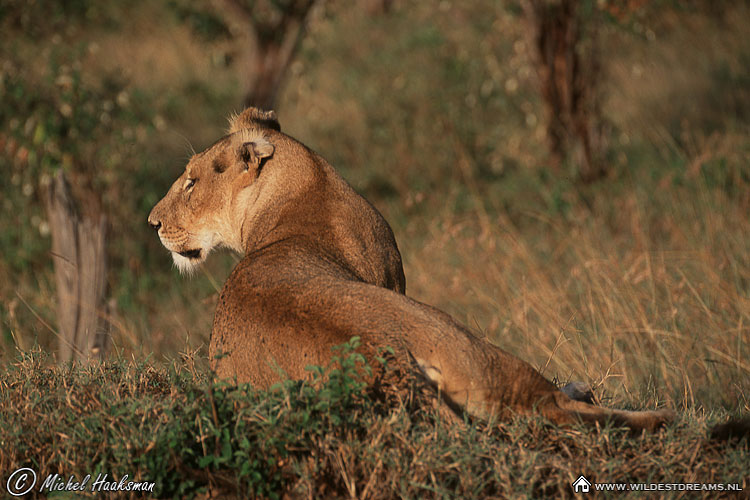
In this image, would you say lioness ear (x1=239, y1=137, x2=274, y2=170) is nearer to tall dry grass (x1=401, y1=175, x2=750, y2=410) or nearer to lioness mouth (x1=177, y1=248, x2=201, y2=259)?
lioness mouth (x1=177, y1=248, x2=201, y2=259)

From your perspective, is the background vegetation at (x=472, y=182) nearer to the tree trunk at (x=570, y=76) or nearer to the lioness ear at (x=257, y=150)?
the tree trunk at (x=570, y=76)

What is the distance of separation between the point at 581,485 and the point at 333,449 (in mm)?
839

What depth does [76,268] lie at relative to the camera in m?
6.57

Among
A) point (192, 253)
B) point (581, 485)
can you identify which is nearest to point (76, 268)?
point (192, 253)

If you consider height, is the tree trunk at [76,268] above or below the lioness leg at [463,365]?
below

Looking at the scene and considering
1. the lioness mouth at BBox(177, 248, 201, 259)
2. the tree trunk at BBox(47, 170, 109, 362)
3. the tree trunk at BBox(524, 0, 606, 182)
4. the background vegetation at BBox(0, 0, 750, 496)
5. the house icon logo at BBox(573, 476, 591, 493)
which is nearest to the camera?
the house icon logo at BBox(573, 476, 591, 493)

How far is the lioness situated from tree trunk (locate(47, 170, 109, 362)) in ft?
6.56

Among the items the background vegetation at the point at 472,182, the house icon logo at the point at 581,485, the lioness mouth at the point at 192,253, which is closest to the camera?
the house icon logo at the point at 581,485

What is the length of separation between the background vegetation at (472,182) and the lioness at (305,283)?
0.68 ft

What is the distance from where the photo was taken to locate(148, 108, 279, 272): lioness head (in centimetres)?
457

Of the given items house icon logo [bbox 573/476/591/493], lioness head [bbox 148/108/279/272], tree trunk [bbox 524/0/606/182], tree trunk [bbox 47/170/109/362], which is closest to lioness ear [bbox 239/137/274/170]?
lioness head [bbox 148/108/279/272]

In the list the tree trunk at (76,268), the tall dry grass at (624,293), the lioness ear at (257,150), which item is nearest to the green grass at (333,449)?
the tall dry grass at (624,293)

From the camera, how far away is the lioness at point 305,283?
3.07 m

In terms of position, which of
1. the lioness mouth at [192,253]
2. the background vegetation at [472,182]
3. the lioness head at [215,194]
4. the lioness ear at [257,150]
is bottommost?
the background vegetation at [472,182]
